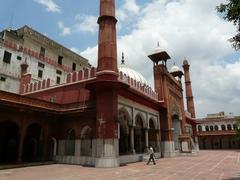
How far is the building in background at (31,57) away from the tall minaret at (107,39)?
25.9ft

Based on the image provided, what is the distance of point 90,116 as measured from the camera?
669 inches

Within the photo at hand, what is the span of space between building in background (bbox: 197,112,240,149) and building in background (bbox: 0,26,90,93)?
36033 mm

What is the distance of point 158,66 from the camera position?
2716 centimetres

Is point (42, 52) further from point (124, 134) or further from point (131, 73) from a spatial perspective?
point (124, 134)

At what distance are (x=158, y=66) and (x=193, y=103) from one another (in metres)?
18.8

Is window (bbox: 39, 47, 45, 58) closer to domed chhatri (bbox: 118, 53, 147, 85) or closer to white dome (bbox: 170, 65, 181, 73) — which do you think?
domed chhatri (bbox: 118, 53, 147, 85)

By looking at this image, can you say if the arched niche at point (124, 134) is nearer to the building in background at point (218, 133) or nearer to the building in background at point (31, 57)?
the building in background at point (31, 57)

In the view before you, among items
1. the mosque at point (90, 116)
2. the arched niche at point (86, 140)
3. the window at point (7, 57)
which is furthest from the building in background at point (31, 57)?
the arched niche at point (86, 140)

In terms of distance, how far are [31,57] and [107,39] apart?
16.0 meters

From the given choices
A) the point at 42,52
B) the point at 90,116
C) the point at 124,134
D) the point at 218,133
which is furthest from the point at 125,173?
the point at 218,133

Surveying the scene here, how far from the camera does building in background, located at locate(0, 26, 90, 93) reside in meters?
26.1

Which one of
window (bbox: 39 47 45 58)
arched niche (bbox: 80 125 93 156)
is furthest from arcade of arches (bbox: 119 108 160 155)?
window (bbox: 39 47 45 58)

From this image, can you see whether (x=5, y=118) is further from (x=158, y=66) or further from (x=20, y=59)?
(x=158, y=66)

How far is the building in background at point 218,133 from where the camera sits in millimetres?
49844
